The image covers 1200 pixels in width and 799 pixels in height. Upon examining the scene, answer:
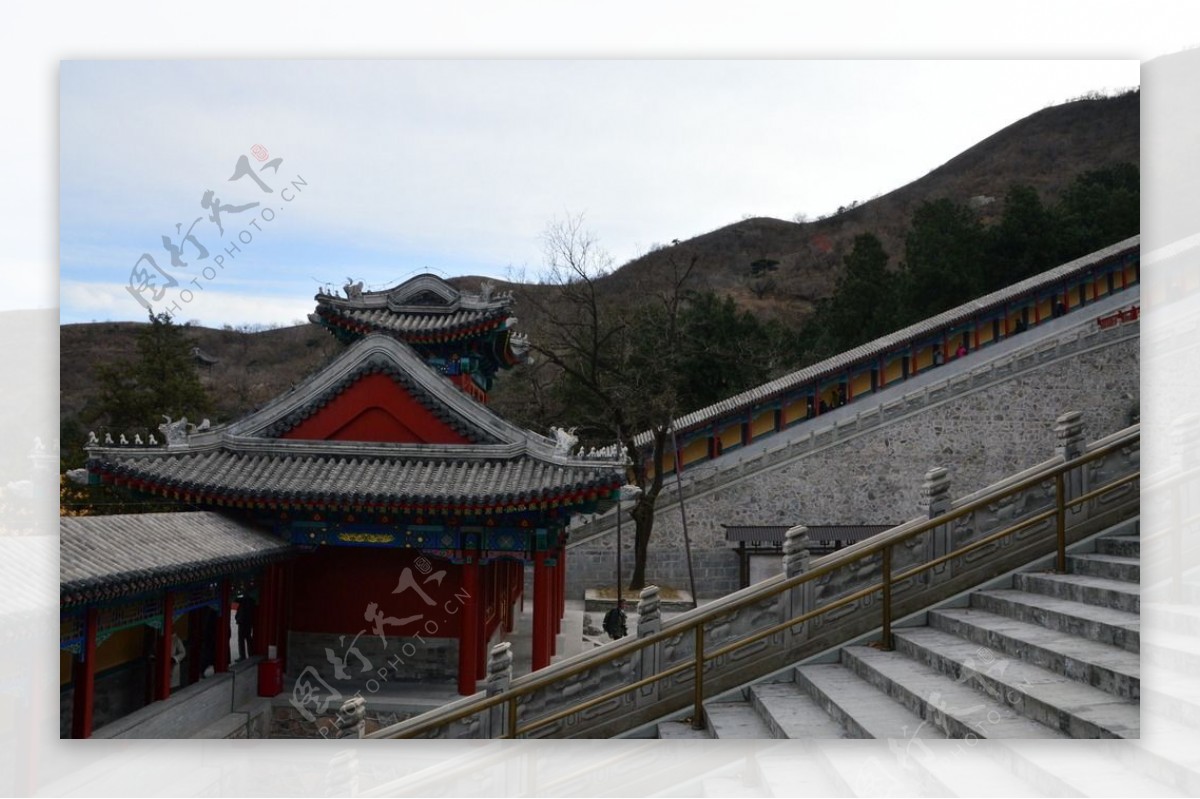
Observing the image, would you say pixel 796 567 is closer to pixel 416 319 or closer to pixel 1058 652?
pixel 1058 652

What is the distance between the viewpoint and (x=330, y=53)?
5422 millimetres

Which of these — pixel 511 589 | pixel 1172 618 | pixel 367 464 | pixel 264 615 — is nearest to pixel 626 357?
pixel 511 589

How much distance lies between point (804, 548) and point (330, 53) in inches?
159

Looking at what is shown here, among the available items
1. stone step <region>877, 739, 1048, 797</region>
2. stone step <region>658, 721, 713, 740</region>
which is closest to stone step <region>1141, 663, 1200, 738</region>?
stone step <region>877, 739, 1048, 797</region>

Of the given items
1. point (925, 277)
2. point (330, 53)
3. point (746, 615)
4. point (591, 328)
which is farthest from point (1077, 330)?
point (330, 53)

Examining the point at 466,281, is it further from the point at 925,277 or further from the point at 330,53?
the point at 925,277

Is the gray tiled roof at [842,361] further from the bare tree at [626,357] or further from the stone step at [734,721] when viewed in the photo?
the stone step at [734,721]

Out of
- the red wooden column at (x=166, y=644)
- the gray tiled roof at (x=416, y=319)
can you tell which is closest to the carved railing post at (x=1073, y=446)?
the red wooden column at (x=166, y=644)

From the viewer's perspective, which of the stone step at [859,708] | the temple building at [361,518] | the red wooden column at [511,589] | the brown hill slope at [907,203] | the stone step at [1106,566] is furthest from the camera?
the red wooden column at [511,589]

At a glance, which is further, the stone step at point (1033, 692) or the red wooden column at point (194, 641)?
the red wooden column at point (194, 641)

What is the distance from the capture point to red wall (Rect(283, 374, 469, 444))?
8.35 m

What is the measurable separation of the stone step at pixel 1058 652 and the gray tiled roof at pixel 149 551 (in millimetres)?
4621

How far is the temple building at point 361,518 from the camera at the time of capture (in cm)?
712

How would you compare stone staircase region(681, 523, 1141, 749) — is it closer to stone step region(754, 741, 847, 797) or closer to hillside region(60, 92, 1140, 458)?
stone step region(754, 741, 847, 797)
